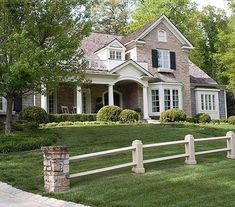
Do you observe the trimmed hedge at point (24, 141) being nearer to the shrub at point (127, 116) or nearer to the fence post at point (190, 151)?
the fence post at point (190, 151)

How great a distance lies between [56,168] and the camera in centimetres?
897

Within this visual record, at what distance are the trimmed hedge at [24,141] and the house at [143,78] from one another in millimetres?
11186

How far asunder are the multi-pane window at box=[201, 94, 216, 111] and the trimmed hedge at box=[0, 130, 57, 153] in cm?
1992

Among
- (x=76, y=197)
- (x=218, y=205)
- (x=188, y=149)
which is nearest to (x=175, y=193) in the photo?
(x=218, y=205)

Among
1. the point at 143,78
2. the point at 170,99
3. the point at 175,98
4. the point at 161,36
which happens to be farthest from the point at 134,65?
the point at 161,36

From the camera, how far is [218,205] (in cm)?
740

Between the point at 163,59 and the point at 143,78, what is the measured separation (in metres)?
3.80

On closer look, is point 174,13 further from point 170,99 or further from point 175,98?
point 170,99

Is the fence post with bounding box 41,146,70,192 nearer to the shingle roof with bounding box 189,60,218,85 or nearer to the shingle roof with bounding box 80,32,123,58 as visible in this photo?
the shingle roof with bounding box 80,32,123,58

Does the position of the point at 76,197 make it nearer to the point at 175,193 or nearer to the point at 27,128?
the point at 175,193

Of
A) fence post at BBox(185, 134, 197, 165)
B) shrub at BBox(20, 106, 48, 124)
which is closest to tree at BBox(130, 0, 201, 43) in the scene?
shrub at BBox(20, 106, 48, 124)

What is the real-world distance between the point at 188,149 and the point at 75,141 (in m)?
6.26

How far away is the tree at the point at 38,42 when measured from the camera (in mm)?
15195

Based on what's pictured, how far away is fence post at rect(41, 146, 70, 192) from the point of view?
352 inches
